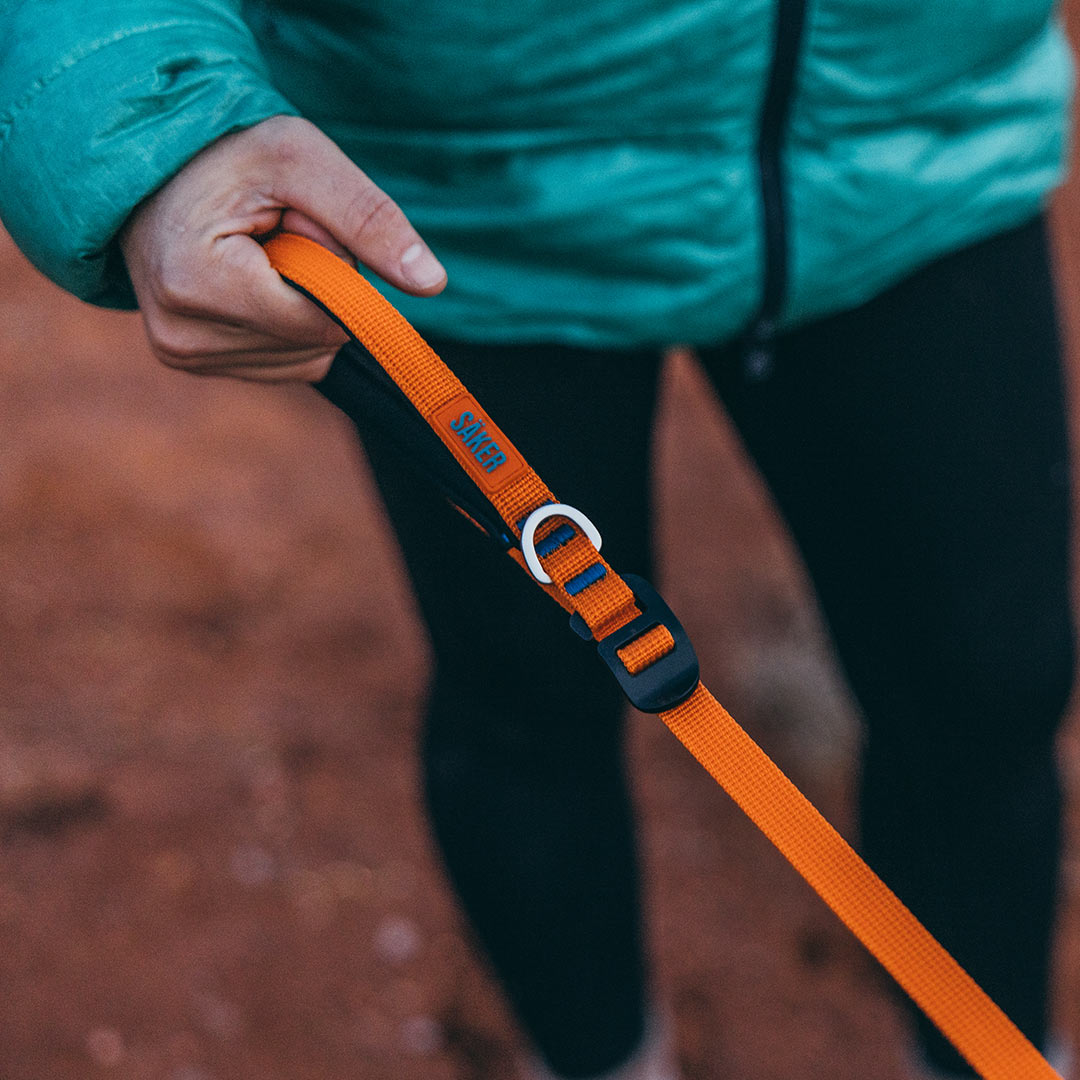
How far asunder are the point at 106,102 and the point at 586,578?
0.39 metres

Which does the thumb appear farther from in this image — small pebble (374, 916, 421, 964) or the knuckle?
small pebble (374, 916, 421, 964)

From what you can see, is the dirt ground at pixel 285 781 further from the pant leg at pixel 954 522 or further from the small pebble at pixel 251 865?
the pant leg at pixel 954 522

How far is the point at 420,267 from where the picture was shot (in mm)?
607

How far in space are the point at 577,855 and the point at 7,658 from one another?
1292 mm

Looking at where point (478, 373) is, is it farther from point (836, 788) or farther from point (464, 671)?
point (836, 788)

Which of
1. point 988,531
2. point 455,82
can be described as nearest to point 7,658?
point 455,82

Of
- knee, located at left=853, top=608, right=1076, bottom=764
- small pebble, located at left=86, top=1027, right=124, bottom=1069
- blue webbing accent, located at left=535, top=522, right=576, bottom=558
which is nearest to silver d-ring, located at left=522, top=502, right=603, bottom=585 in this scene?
blue webbing accent, located at left=535, top=522, right=576, bottom=558

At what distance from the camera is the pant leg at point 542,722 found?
807 millimetres

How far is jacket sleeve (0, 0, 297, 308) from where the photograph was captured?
0.59 metres

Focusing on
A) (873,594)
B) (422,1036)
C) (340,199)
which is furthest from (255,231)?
(422,1036)

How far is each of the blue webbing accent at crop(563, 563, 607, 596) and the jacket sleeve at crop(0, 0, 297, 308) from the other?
1.06 ft

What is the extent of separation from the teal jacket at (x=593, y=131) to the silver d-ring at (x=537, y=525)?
0.83 feet

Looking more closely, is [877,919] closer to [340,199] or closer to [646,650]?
[646,650]

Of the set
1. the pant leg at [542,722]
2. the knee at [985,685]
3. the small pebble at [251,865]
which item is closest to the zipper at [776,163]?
the pant leg at [542,722]
